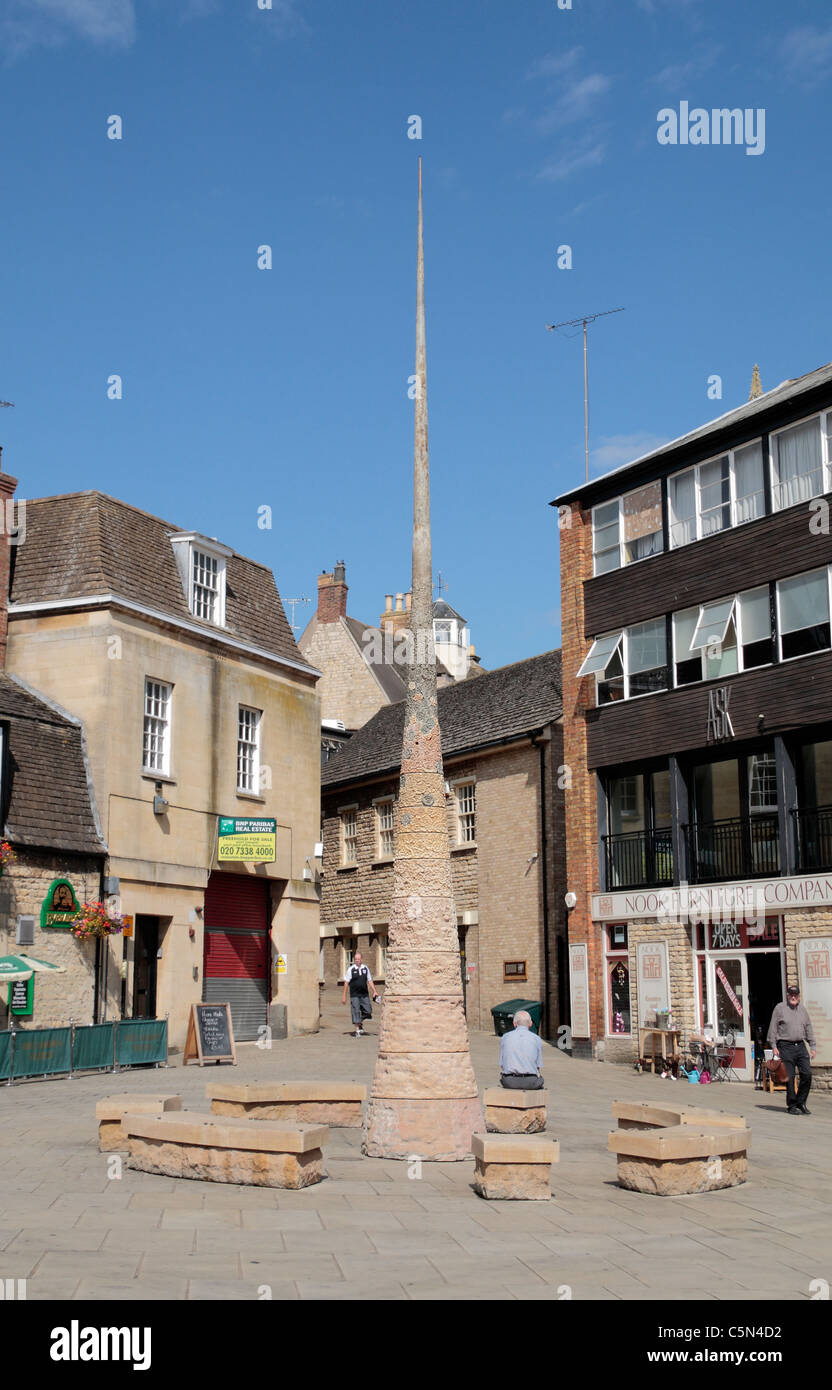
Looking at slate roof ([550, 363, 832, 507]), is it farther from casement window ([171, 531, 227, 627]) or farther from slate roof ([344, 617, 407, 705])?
slate roof ([344, 617, 407, 705])

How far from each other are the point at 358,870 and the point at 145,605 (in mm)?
13300

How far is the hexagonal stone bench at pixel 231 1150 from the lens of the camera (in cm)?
1106

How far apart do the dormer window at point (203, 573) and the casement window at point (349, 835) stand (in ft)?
33.2

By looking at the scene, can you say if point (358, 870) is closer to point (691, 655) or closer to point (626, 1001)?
point (626, 1001)

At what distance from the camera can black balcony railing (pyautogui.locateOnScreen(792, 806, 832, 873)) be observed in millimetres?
23578

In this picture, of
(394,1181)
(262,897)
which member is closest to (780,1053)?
(394,1181)

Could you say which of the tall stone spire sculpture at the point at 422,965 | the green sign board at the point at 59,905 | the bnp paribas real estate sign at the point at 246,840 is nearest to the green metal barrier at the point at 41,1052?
the green sign board at the point at 59,905

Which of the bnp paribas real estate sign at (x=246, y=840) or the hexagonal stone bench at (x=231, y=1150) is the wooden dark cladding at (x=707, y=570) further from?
the hexagonal stone bench at (x=231, y=1150)

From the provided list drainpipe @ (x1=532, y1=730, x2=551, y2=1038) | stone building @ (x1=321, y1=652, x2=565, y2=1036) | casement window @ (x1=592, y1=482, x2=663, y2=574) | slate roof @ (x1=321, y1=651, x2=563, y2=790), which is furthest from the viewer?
slate roof @ (x1=321, y1=651, x2=563, y2=790)

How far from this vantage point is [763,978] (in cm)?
2430

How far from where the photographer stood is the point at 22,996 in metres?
22.9

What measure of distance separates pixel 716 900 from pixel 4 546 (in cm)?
1530

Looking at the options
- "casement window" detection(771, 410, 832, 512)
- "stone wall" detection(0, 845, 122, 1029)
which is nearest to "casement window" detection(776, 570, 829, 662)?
"casement window" detection(771, 410, 832, 512)

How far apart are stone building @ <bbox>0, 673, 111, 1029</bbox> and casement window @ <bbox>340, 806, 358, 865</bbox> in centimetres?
1385
